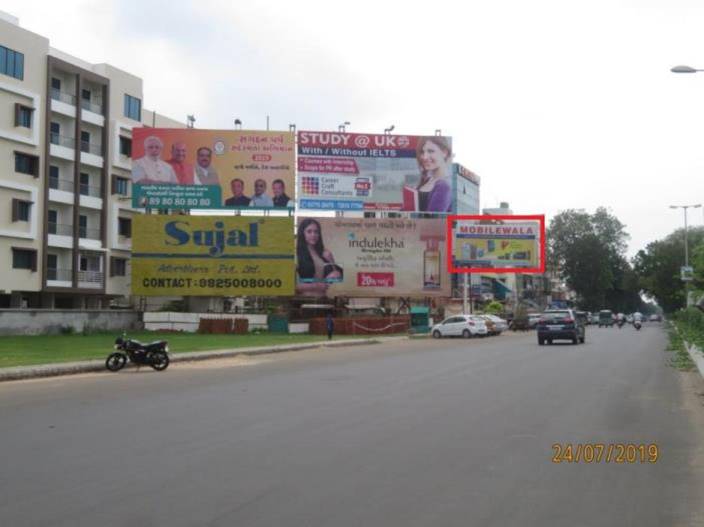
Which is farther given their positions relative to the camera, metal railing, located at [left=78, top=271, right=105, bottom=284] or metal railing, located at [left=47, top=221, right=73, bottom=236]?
metal railing, located at [left=78, top=271, right=105, bottom=284]

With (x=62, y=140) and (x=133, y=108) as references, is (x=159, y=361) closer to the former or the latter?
(x=62, y=140)

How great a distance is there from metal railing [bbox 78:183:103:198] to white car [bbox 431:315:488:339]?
84.6ft

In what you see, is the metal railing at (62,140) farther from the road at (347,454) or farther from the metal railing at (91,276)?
the road at (347,454)

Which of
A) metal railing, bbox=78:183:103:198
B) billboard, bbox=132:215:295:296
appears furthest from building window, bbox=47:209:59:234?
billboard, bbox=132:215:295:296

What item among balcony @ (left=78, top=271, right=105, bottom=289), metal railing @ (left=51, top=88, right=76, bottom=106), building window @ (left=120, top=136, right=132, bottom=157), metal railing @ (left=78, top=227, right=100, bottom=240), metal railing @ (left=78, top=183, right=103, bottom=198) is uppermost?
metal railing @ (left=51, top=88, right=76, bottom=106)

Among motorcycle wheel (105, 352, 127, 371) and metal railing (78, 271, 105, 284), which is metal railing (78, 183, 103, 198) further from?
motorcycle wheel (105, 352, 127, 371)

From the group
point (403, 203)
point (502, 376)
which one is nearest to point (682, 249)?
point (403, 203)

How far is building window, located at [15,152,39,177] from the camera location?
49000mm

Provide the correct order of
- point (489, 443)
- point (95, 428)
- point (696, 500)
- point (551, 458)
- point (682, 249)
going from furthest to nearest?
point (682, 249), point (95, 428), point (489, 443), point (551, 458), point (696, 500)

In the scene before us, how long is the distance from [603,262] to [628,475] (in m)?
113

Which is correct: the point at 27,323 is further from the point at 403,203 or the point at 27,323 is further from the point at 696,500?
the point at 696,500

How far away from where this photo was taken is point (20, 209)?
48.9 meters

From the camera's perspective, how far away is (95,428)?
35.6 feet

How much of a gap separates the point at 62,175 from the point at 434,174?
25423 millimetres
